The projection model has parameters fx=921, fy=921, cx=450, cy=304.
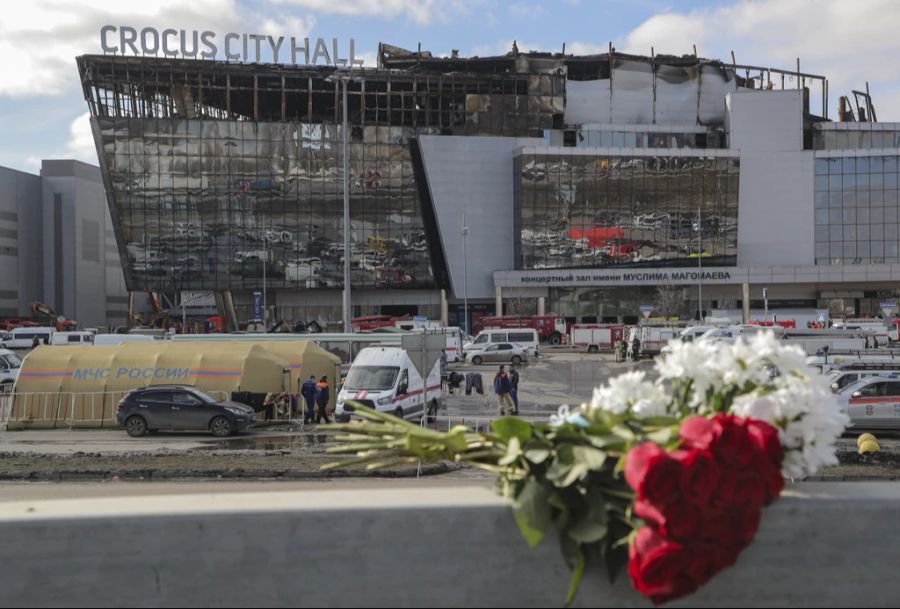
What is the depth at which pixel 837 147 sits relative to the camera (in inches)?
3738

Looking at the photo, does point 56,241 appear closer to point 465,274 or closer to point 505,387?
point 465,274

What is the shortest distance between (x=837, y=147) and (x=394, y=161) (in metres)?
46.1

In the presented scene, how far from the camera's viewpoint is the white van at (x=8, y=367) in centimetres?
3866

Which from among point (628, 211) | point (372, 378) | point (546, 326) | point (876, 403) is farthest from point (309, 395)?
point (628, 211)

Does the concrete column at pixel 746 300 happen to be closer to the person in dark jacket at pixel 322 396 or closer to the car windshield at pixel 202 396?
the person in dark jacket at pixel 322 396

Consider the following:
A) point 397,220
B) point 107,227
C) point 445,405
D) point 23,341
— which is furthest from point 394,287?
point 445,405

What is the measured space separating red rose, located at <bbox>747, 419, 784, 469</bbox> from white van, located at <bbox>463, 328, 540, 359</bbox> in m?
51.1

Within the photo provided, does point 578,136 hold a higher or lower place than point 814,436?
higher

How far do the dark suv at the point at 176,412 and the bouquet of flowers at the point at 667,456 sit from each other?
22006 mm

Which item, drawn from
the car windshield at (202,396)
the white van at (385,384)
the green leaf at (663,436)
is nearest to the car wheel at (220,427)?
the car windshield at (202,396)

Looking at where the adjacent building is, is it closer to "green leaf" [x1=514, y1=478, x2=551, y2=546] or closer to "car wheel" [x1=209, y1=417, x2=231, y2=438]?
"car wheel" [x1=209, y1=417, x2=231, y2=438]

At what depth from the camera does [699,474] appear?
146 inches

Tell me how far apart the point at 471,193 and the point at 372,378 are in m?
61.2

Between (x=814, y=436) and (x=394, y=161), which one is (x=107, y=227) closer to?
(x=394, y=161)
